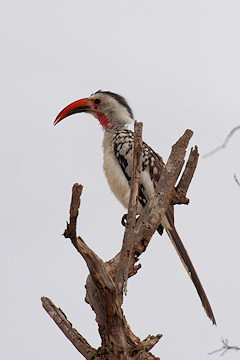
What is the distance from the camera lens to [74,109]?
575 cm

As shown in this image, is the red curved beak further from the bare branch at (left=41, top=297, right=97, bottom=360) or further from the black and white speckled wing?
the bare branch at (left=41, top=297, right=97, bottom=360)

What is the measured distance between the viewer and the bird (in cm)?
444

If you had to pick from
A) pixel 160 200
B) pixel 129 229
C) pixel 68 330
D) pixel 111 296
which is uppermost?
pixel 160 200

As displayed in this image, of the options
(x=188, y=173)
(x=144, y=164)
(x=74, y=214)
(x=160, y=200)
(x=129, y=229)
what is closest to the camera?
(x=74, y=214)

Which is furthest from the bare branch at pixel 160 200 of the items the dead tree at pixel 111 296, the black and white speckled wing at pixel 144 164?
the black and white speckled wing at pixel 144 164

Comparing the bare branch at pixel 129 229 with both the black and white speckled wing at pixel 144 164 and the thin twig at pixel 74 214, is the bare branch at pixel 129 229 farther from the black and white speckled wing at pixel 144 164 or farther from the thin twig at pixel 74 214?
the black and white speckled wing at pixel 144 164

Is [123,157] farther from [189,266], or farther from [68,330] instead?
[68,330]

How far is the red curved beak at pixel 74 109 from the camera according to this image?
5.66 m

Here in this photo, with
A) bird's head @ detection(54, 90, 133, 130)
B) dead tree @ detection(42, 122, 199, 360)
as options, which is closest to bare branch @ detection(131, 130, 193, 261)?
dead tree @ detection(42, 122, 199, 360)

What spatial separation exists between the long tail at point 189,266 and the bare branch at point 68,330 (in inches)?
44.5

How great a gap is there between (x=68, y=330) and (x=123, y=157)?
229 cm

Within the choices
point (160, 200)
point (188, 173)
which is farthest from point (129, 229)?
point (188, 173)

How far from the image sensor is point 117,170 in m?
5.03

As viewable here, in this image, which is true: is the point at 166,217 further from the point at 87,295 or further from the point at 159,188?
the point at 87,295
